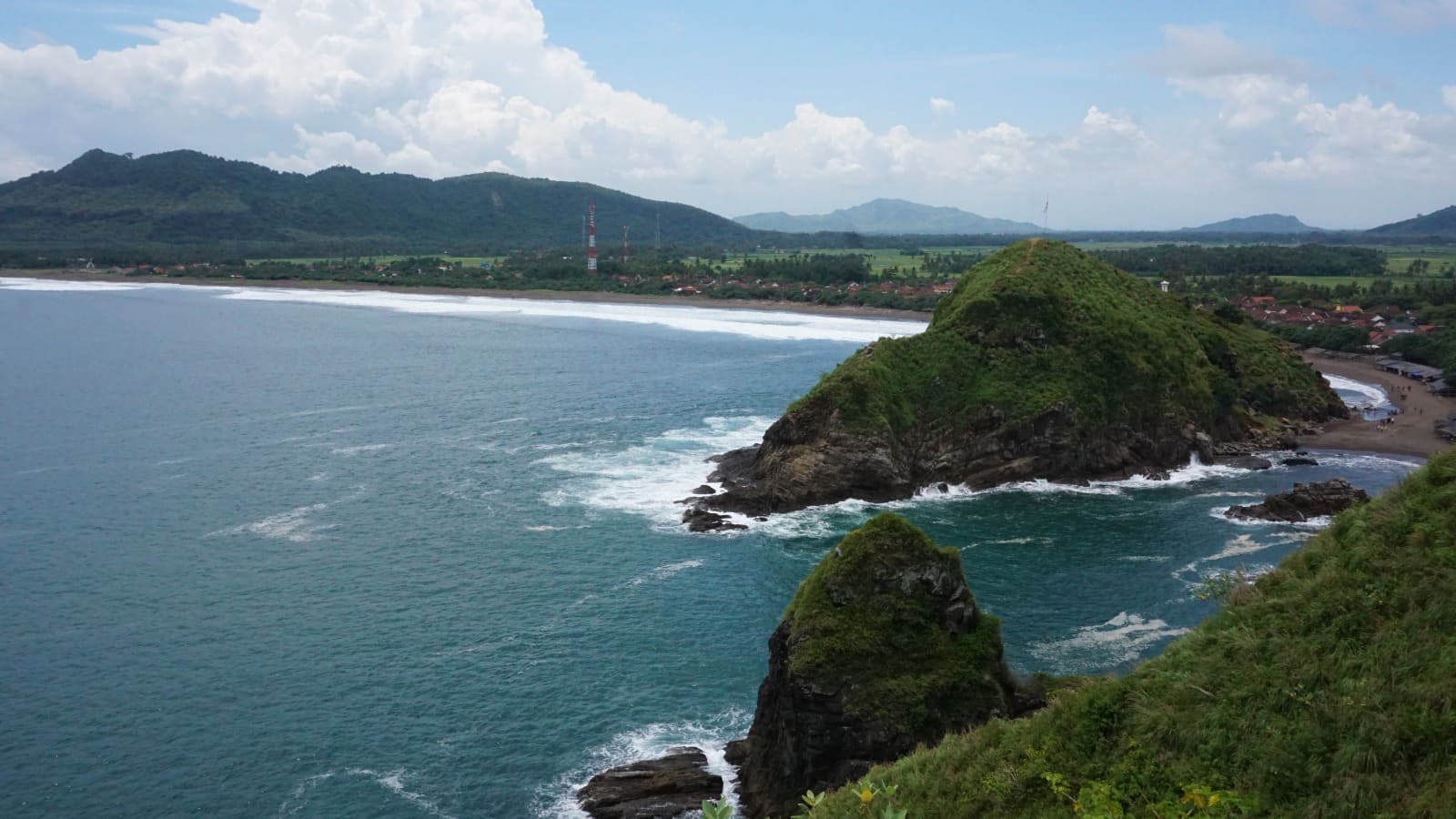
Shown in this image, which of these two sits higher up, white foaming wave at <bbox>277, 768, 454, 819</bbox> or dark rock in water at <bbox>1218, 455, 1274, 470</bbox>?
dark rock in water at <bbox>1218, 455, 1274, 470</bbox>

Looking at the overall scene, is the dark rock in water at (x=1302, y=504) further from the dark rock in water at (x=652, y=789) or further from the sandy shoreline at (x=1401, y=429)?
the dark rock in water at (x=652, y=789)

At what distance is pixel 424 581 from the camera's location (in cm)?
4706

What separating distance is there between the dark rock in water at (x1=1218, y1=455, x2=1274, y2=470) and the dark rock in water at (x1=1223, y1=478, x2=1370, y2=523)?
1109 cm

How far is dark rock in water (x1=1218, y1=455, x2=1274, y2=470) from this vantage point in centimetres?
6862

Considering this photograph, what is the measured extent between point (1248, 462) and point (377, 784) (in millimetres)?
60263

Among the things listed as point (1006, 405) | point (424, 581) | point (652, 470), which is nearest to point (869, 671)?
point (424, 581)

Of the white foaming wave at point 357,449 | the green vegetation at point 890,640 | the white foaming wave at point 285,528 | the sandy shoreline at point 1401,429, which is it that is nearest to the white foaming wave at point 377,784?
the green vegetation at point 890,640

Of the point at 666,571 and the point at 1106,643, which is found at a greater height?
the point at 666,571

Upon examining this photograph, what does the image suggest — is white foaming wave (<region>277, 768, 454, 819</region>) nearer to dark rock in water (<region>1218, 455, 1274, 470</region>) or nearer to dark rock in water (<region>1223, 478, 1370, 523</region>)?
dark rock in water (<region>1223, 478, 1370, 523</region>)

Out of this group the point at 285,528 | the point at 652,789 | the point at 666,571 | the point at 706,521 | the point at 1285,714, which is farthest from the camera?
the point at 706,521

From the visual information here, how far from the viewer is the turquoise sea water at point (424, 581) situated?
3253 cm

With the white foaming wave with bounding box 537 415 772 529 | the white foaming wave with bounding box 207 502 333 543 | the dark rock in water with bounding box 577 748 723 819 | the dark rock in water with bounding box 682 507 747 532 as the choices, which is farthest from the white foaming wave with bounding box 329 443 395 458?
the dark rock in water with bounding box 577 748 723 819

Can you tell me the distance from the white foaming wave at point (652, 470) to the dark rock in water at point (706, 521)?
2.42 ft

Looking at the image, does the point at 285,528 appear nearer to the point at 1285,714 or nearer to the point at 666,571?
the point at 666,571
